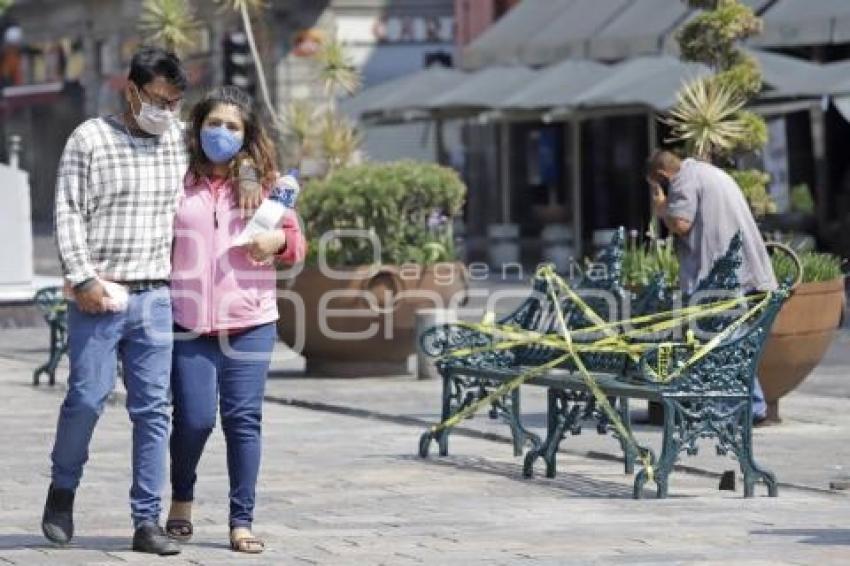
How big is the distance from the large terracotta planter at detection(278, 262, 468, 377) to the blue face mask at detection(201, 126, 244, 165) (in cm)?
798

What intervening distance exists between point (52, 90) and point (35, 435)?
49205 mm

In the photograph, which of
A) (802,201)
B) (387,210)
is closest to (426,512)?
(387,210)

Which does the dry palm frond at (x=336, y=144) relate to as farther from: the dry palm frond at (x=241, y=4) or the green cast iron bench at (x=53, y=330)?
the green cast iron bench at (x=53, y=330)

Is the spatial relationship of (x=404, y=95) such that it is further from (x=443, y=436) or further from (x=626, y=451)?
(x=626, y=451)

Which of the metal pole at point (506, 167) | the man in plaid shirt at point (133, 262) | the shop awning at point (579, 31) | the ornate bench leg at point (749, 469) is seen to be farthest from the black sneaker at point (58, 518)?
the metal pole at point (506, 167)

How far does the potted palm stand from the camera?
16.8 m

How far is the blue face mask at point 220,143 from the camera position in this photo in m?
8.67

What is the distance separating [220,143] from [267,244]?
1.30ft

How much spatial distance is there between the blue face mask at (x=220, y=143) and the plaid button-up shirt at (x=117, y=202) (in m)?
0.18

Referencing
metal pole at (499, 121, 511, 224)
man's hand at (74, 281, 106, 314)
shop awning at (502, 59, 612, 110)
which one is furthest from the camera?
metal pole at (499, 121, 511, 224)

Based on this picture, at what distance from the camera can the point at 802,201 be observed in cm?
2895

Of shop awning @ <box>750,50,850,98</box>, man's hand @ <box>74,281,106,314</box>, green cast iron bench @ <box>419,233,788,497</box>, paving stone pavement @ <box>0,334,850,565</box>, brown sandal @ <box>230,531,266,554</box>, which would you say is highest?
shop awning @ <box>750,50,850,98</box>

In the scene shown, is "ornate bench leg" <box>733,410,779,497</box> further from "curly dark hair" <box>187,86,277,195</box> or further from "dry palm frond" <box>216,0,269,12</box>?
"dry palm frond" <box>216,0,269,12</box>

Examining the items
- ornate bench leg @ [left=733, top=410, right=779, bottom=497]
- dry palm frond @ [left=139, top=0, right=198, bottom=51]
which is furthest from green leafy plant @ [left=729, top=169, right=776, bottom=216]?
dry palm frond @ [left=139, top=0, right=198, bottom=51]
